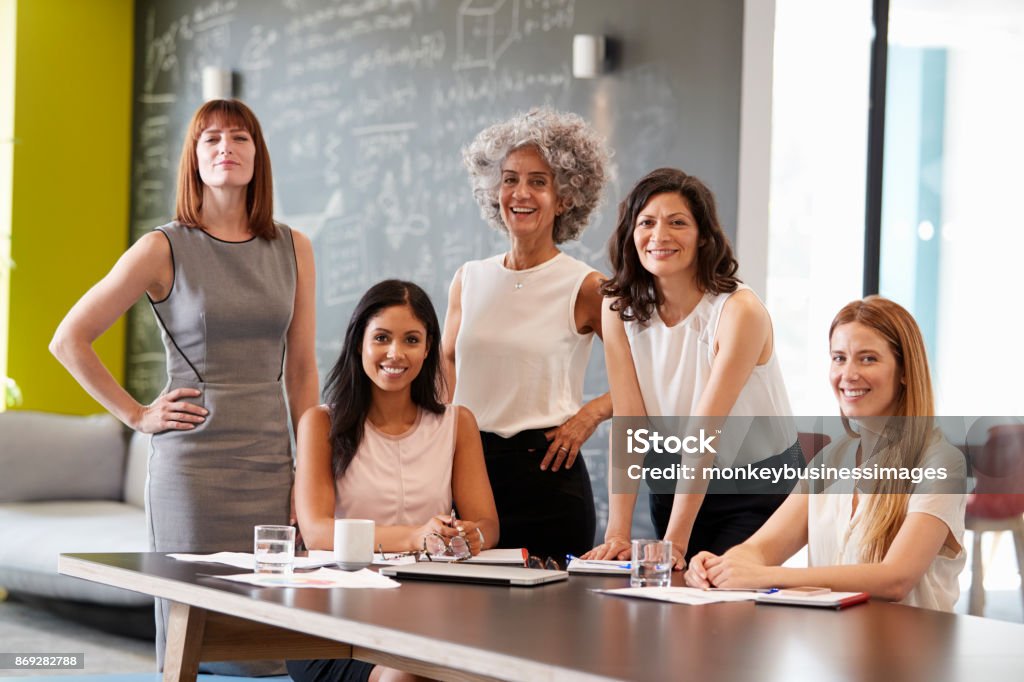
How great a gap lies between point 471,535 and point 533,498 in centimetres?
57

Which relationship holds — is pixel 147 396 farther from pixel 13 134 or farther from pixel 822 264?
pixel 822 264

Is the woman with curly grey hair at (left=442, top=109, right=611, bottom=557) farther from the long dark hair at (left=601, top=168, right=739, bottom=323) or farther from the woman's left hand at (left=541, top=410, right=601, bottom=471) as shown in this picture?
the long dark hair at (left=601, top=168, right=739, bottom=323)

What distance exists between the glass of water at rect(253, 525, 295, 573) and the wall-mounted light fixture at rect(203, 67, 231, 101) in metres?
4.81

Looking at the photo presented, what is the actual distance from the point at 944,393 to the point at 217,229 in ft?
10.4

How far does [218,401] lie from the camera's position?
2586mm

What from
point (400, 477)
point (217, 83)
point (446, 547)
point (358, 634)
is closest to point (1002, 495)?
point (400, 477)

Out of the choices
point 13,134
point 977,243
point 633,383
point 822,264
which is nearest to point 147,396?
point 13,134

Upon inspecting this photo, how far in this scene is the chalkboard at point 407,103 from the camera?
14.4 ft

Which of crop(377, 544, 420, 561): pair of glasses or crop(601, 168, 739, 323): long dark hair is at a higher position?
crop(601, 168, 739, 323): long dark hair

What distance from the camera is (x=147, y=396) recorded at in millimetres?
6773

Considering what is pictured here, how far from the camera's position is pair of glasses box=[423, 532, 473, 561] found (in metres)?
2.18

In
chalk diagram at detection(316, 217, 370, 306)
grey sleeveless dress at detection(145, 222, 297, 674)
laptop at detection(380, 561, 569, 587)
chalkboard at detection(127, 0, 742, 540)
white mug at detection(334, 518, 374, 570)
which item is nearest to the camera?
laptop at detection(380, 561, 569, 587)

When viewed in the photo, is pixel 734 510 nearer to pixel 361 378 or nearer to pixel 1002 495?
pixel 361 378

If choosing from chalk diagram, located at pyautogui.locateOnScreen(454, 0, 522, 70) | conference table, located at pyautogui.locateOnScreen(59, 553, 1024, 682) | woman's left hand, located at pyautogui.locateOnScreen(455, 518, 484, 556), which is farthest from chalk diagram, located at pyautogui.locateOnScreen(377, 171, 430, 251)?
conference table, located at pyautogui.locateOnScreen(59, 553, 1024, 682)
